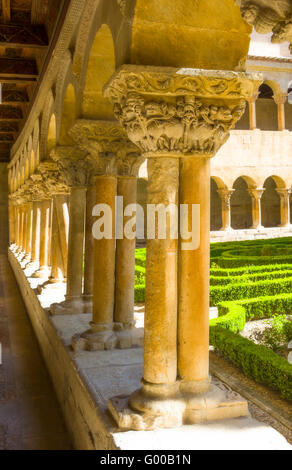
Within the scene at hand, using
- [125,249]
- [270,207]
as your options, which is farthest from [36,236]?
[270,207]

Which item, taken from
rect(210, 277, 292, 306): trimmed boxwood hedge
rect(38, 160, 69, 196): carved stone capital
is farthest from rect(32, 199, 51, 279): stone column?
rect(210, 277, 292, 306): trimmed boxwood hedge

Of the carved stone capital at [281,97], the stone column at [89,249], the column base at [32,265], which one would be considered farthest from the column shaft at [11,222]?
the stone column at [89,249]

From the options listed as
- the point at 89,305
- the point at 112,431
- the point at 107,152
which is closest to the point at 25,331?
the point at 89,305

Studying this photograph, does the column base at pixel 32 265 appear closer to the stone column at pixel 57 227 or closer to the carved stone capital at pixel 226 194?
the stone column at pixel 57 227

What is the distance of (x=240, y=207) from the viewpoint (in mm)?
27047

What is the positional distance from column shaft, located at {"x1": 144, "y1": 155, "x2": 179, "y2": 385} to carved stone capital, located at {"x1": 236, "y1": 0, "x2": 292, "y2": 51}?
1247 mm

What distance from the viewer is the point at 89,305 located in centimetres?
693

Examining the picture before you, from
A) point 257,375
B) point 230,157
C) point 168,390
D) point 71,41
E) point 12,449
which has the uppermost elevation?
point 230,157

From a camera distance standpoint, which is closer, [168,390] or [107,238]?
[168,390]

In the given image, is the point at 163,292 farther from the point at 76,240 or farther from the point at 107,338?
the point at 76,240

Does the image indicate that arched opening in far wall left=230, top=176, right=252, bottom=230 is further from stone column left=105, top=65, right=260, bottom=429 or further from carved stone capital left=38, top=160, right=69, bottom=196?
stone column left=105, top=65, right=260, bottom=429

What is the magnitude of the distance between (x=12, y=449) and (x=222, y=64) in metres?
3.84

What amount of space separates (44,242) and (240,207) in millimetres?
17427

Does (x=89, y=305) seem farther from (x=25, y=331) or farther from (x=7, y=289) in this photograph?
(x=7, y=289)
